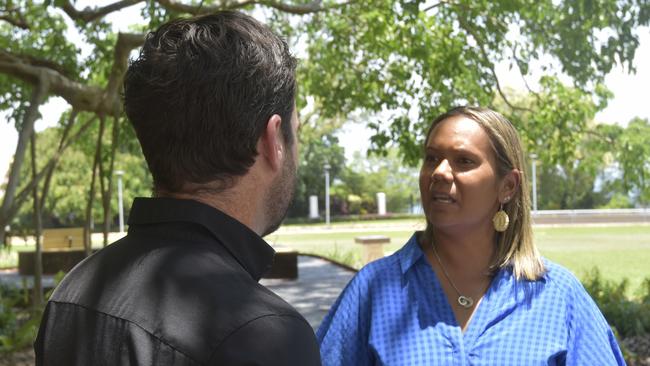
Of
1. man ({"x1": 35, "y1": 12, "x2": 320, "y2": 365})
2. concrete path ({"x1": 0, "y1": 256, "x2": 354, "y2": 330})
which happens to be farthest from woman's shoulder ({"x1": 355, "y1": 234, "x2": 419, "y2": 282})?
concrete path ({"x1": 0, "y1": 256, "x2": 354, "y2": 330})

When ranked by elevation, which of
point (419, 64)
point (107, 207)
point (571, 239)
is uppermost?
point (419, 64)

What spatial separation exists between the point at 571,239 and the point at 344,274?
1163 cm

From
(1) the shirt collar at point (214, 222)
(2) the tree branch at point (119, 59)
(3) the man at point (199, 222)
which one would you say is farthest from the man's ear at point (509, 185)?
(2) the tree branch at point (119, 59)

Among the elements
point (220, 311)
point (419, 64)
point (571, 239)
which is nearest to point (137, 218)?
point (220, 311)

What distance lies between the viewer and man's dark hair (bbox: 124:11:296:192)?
3.62ft

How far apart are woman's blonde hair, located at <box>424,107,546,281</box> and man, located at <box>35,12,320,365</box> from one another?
1.49 meters

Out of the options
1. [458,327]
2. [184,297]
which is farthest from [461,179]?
[184,297]

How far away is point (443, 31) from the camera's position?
34.4 feet

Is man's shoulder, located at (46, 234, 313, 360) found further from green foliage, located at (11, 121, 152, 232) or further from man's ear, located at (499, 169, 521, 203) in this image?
green foliage, located at (11, 121, 152, 232)

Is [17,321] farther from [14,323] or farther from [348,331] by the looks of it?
[348,331]

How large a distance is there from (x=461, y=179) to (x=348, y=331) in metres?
0.64

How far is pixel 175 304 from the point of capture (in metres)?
0.97

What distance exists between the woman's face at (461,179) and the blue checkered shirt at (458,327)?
0.19 m

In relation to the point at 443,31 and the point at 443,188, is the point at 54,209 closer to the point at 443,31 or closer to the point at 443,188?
the point at 443,31
